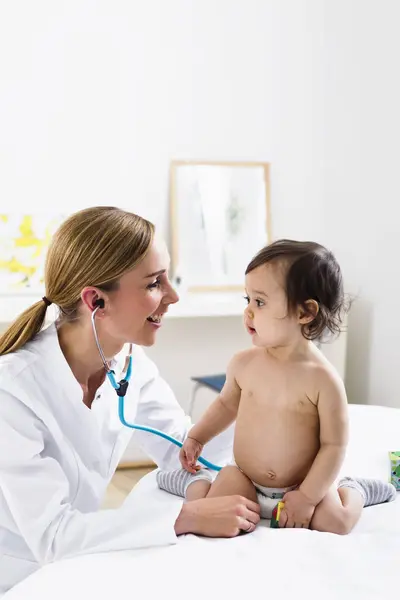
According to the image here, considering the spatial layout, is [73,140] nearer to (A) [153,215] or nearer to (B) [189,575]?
(A) [153,215]

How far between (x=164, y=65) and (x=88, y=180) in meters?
0.66

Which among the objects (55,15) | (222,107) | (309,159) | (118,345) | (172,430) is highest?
(55,15)

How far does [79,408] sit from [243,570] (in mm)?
517

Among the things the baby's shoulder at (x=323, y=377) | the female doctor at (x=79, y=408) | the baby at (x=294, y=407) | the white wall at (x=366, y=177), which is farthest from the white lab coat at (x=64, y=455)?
the white wall at (x=366, y=177)

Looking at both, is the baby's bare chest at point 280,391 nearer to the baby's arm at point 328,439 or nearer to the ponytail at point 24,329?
the baby's arm at point 328,439

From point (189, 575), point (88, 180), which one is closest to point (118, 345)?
point (189, 575)

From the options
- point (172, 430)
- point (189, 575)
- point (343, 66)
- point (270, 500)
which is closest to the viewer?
point (189, 575)

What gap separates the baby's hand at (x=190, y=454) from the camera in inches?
59.9

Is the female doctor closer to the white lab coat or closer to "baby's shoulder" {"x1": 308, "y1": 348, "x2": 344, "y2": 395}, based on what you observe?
the white lab coat

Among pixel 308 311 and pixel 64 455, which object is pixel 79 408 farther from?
pixel 308 311

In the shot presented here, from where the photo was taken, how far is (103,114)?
355cm

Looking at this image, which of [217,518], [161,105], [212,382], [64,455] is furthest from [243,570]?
[161,105]

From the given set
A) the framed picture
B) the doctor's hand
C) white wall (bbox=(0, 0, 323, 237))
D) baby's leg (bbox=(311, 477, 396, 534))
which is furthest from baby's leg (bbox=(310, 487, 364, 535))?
white wall (bbox=(0, 0, 323, 237))

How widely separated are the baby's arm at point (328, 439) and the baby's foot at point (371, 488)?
0.39ft
